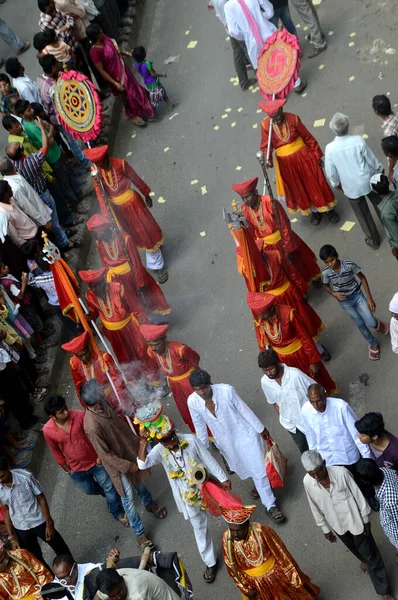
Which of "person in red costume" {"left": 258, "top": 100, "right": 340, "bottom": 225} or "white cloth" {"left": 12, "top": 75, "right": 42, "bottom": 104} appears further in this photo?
"white cloth" {"left": 12, "top": 75, "right": 42, "bottom": 104}

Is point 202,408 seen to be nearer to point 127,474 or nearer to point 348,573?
point 127,474

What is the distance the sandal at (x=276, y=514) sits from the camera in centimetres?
758

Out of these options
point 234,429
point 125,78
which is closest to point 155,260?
point 125,78

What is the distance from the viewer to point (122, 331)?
9062mm

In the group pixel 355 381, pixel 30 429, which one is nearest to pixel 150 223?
pixel 30 429

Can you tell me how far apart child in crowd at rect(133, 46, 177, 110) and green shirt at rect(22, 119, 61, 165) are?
1926mm

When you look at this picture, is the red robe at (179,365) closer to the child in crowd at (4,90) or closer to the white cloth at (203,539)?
the white cloth at (203,539)

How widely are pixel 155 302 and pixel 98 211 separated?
2.63 metres

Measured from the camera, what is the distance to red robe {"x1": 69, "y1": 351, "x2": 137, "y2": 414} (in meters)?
8.35

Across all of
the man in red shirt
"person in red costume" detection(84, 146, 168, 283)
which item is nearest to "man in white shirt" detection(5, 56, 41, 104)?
"person in red costume" detection(84, 146, 168, 283)

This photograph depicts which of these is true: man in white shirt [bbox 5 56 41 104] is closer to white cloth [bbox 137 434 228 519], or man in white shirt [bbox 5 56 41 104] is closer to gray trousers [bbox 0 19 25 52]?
gray trousers [bbox 0 19 25 52]

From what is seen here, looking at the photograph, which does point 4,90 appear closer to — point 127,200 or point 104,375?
point 127,200

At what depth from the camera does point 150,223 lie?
1035 centimetres

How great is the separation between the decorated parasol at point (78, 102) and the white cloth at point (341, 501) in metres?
5.28
